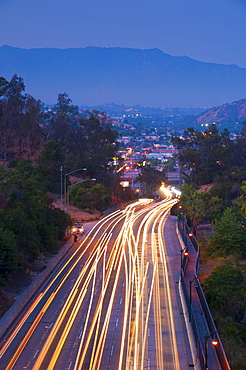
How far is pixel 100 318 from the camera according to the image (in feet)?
77.7

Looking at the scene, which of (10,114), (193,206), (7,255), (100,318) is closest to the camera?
(100,318)

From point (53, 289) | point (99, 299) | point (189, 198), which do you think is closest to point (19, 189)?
point (53, 289)

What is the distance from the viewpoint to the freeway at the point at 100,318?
18.9 metres

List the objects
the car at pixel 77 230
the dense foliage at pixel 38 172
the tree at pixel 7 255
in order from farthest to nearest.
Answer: the car at pixel 77 230 < the dense foliage at pixel 38 172 < the tree at pixel 7 255

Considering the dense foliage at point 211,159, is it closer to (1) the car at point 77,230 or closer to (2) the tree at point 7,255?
(1) the car at point 77,230

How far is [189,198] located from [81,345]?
43.1m

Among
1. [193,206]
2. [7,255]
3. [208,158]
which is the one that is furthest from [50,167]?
[7,255]

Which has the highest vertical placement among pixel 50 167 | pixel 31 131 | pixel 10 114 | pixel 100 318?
pixel 10 114

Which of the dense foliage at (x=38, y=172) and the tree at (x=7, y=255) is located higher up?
the dense foliage at (x=38, y=172)

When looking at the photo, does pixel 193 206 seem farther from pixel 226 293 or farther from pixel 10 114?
pixel 10 114

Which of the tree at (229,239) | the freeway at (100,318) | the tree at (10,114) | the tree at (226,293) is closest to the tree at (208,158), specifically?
the tree at (10,114)

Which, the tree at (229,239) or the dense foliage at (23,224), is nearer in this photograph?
the dense foliage at (23,224)

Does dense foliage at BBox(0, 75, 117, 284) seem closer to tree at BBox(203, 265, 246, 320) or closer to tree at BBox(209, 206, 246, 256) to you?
tree at BBox(203, 265, 246, 320)

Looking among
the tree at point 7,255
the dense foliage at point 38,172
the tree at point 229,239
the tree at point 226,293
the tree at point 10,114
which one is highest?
the tree at point 10,114
